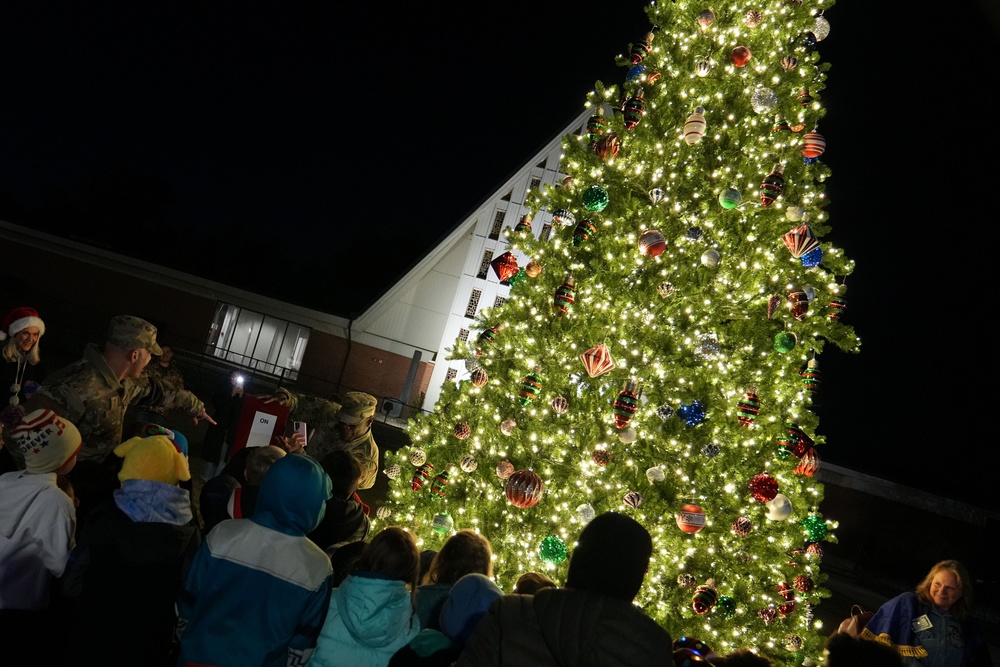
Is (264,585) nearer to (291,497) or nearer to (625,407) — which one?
(291,497)

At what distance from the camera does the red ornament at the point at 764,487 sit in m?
4.79

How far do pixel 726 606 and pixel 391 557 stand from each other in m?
3.08

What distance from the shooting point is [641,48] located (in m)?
5.77

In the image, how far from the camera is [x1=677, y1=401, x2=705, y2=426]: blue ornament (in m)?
4.95

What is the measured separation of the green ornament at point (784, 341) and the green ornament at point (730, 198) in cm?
110

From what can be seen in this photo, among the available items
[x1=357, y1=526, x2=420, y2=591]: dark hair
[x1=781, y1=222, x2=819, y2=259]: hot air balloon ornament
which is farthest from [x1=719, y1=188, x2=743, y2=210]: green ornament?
[x1=357, y1=526, x2=420, y2=591]: dark hair

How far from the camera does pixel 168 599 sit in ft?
10.9

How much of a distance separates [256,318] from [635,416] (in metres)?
25.6

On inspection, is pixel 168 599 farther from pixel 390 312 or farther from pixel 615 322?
pixel 390 312

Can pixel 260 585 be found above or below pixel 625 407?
below

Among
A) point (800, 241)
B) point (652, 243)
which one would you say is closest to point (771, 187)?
point (800, 241)

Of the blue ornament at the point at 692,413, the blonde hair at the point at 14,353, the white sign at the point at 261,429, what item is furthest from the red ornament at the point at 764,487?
the blonde hair at the point at 14,353

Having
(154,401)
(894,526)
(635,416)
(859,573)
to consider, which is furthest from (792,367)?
(894,526)

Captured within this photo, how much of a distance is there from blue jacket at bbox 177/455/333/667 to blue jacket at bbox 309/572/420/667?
8 cm
